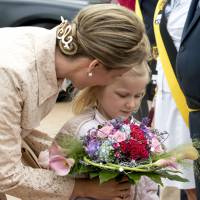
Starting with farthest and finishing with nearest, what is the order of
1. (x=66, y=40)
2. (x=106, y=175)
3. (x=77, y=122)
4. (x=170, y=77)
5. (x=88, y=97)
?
(x=170, y=77) → (x=88, y=97) → (x=77, y=122) → (x=66, y=40) → (x=106, y=175)

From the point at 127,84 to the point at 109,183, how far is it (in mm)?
553

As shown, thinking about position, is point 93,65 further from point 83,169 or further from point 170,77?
point 170,77

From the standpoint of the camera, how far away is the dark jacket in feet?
9.23

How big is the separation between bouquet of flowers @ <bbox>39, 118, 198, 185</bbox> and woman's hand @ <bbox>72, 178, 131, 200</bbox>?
49 millimetres

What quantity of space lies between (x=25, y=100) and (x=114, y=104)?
610 millimetres

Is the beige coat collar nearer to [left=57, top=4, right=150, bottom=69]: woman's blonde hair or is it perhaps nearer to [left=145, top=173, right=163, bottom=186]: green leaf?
[left=57, top=4, right=150, bottom=69]: woman's blonde hair

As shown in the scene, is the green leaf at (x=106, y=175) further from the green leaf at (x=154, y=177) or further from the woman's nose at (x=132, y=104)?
the woman's nose at (x=132, y=104)

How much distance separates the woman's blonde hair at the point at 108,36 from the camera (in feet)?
7.52

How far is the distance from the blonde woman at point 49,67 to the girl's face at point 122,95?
13.8 inches

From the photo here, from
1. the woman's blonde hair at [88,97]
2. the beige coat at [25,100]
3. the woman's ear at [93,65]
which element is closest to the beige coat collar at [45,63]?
the beige coat at [25,100]

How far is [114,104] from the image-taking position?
9.18 ft

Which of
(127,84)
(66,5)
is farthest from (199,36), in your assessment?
(66,5)

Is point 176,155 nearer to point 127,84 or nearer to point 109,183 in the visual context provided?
point 109,183

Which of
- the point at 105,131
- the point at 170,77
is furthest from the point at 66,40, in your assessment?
the point at 170,77
